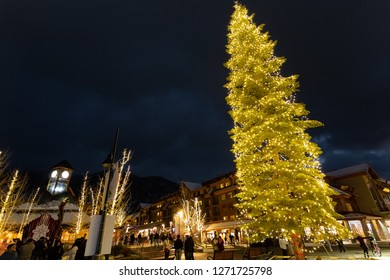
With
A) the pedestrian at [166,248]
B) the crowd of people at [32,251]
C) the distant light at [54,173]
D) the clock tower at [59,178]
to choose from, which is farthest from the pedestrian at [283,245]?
the distant light at [54,173]

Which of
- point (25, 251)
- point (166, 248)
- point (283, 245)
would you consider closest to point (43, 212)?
point (166, 248)

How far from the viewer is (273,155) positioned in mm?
10602

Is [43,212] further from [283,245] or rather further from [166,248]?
[283,245]

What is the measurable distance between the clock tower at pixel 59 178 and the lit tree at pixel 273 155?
4344cm

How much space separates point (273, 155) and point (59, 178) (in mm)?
45980

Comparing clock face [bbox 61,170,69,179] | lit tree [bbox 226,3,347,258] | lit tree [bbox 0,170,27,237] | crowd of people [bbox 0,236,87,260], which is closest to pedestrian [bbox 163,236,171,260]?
crowd of people [bbox 0,236,87,260]

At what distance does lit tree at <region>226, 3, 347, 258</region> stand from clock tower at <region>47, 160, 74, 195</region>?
43.4 metres

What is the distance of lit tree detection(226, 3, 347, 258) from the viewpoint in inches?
360

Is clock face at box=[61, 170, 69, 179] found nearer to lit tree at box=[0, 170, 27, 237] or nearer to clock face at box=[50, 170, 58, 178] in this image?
clock face at box=[50, 170, 58, 178]

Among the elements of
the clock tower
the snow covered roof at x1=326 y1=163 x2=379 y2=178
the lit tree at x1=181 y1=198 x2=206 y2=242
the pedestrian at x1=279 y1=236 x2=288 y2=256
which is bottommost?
the pedestrian at x1=279 y1=236 x2=288 y2=256

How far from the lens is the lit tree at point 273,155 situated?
9133 millimetres

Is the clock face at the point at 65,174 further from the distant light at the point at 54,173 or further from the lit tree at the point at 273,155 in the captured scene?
the lit tree at the point at 273,155
